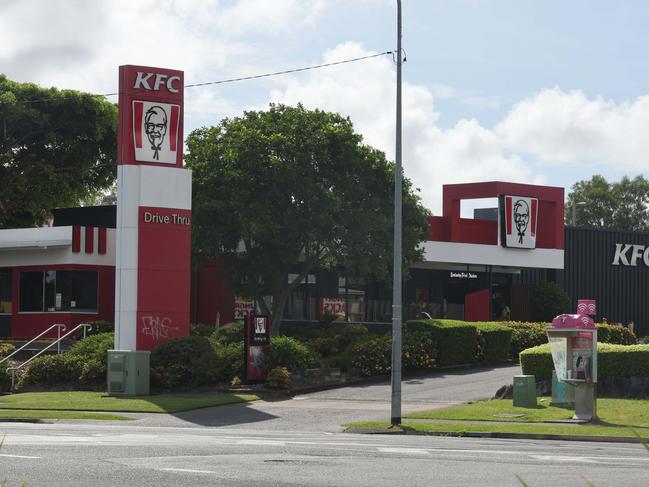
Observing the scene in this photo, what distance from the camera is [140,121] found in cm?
3578

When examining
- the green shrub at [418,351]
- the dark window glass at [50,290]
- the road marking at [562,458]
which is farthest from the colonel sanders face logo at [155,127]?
the road marking at [562,458]

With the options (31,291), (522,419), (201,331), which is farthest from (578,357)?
(31,291)

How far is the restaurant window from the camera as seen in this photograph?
44812 millimetres

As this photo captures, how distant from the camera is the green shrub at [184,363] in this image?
34.2m

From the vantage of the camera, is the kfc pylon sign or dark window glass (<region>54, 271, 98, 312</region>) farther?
dark window glass (<region>54, 271, 98, 312</region>)

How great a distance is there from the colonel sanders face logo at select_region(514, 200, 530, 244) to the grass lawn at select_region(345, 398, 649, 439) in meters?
23.7

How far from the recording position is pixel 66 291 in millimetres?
44812

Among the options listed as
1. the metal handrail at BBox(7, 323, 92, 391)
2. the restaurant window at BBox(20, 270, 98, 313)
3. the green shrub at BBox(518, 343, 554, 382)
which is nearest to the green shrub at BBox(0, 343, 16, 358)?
the metal handrail at BBox(7, 323, 92, 391)

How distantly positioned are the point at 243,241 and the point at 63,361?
9673mm

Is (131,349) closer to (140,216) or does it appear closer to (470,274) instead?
(140,216)

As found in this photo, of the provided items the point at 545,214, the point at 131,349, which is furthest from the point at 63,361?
the point at 545,214

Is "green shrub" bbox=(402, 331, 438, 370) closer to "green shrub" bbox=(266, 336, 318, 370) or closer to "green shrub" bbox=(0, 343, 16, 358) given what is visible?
"green shrub" bbox=(266, 336, 318, 370)

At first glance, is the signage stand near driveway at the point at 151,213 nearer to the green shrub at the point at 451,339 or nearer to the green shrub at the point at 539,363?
the green shrub at the point at 451,339

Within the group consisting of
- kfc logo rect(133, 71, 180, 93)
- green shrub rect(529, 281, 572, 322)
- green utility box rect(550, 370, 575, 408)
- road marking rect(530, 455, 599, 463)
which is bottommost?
green utility box rect(550, 370, 575, 408)
